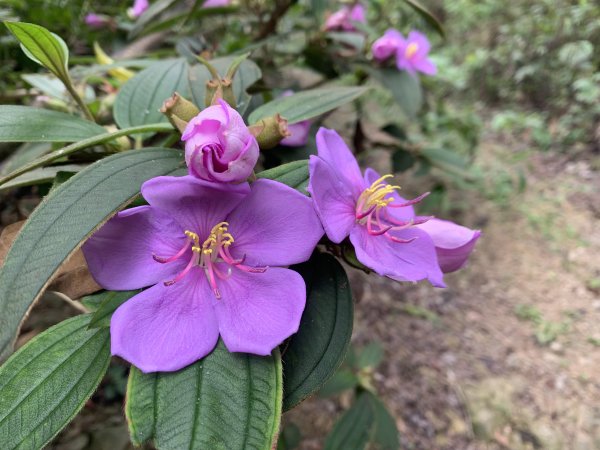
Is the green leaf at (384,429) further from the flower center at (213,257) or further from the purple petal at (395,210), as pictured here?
the flower center at (213,257)

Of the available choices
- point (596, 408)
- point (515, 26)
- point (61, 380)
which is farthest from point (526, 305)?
point (515, 26)

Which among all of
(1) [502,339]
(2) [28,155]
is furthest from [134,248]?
(1) [502,339]

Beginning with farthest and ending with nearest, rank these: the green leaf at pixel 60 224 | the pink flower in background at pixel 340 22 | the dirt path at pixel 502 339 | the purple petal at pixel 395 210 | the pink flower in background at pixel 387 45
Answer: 1. the dirt path at pixel 502 339
2. the pink flower in background at pixel 340 22
3. the pink flower in background at pixel 387 45
4. the purple petal at pixel 395 210
5. the green leaf at pixel 60 224

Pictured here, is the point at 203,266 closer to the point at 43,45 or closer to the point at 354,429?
the point at 43,45

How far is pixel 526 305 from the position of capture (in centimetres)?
196

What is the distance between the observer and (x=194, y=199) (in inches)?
19.3

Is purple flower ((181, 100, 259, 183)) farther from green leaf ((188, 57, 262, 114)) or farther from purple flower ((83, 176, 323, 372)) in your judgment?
green leaf ((188, 57, 262, 114))

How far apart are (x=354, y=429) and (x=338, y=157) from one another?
79cm

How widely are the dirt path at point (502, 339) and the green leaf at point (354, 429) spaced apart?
0.30m

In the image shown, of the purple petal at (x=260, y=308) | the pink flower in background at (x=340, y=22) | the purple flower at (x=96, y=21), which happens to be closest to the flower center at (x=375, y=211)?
the purple petal at (x=260, y=308)

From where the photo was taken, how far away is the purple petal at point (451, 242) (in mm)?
578

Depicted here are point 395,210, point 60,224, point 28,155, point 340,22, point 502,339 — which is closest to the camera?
point 60,224

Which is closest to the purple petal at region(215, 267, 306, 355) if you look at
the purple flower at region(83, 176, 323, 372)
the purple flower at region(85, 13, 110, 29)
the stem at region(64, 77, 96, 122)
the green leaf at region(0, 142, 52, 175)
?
the purple flower at region(83, 176, 323, 372)

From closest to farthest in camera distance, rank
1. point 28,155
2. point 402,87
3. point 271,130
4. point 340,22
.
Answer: point 271,130 < point 28,155 < point 402,87 < point 340,22
